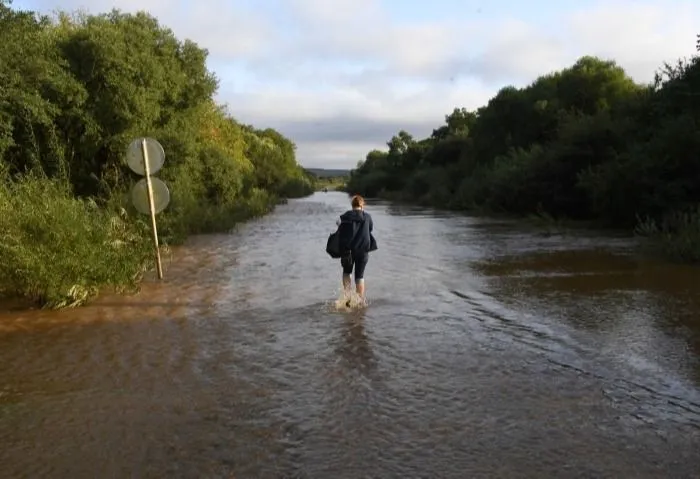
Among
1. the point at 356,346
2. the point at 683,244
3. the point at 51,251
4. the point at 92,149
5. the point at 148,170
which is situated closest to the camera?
the point at 356,346

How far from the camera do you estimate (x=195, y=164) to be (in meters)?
32.6

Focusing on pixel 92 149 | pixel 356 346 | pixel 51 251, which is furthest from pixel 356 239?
pixel 92 149

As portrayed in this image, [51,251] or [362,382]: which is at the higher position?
[51,251]

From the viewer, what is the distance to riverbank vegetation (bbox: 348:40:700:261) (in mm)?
23156

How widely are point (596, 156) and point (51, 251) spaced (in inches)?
1171

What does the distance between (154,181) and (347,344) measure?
696 cm

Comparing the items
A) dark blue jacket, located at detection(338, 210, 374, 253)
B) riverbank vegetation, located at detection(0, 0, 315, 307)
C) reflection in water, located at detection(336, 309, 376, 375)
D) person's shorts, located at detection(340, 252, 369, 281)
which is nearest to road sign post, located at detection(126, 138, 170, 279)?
riverbank vegetation, located at detection(0, 0, 315, 307)

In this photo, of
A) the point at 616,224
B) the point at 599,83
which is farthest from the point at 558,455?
the point at 599,83

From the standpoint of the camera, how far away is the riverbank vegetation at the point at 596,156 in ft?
76.0

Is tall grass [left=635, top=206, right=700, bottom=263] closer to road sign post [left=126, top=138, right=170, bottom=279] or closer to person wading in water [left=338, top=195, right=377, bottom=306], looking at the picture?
person wading in water [left=338, top=195, right=377, bottom=306]

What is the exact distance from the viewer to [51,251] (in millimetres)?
10273

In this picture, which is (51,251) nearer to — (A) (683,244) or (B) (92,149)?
(A) (683,244)

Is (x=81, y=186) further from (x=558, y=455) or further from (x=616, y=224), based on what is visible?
(x=558, y=455)

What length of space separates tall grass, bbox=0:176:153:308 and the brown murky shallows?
0.41m
